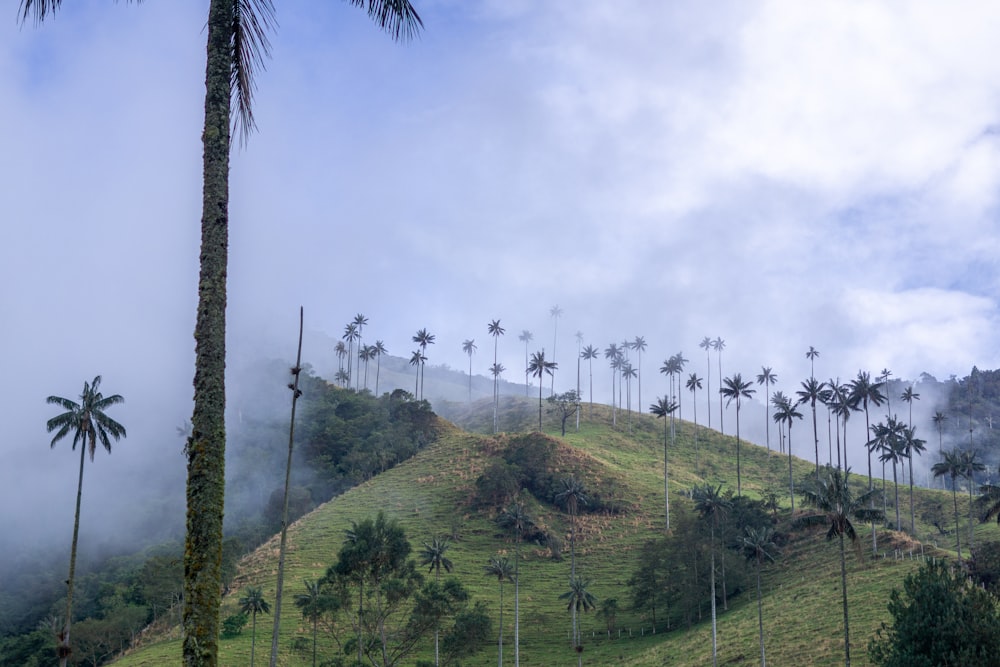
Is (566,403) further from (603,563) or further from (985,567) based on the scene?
(985,567)

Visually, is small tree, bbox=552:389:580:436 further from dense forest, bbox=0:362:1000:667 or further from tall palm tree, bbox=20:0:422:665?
tall palm tree, bbox=20:0:422:665

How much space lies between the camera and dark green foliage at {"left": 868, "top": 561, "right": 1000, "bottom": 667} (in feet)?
137

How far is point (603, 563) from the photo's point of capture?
350 feet

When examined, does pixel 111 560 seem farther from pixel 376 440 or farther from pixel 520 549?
pixel 520 549

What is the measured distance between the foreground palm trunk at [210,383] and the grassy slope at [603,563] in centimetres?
5610

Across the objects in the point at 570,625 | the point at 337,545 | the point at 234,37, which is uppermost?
the point at 234,37

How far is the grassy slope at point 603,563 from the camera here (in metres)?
69.7

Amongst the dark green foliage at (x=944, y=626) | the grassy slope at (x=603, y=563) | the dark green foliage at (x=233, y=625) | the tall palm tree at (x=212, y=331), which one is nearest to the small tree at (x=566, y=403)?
the grassy slope at (x=603, y=563)

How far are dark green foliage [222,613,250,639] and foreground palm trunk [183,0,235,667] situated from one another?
262 ft

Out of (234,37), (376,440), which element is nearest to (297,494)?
(376,440)

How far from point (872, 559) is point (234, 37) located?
296 ft

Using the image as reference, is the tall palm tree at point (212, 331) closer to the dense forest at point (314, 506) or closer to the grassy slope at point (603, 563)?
the grassy slope at point (603, 563)

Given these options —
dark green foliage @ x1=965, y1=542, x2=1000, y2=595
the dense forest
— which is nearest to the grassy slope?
the dense forest

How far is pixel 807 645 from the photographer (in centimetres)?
6122
